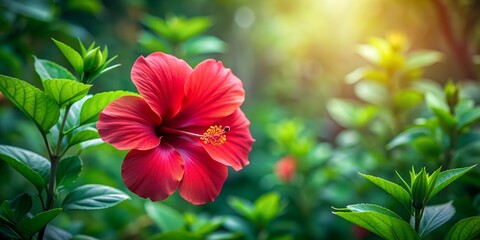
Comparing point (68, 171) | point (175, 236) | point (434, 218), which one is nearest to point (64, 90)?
point (68, 171)

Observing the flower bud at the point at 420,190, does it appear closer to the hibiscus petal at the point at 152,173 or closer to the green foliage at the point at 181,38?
the hibiscus petal at the point at 152,173

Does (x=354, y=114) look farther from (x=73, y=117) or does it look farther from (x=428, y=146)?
(x=73, y=117)

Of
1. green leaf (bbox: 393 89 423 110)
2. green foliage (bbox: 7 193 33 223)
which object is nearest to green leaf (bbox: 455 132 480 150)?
green leaf (bbox: 393 89 423 110)

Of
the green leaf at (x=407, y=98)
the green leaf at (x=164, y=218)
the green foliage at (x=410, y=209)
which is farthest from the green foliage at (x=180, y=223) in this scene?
the green leaf at (x=407, y=98)

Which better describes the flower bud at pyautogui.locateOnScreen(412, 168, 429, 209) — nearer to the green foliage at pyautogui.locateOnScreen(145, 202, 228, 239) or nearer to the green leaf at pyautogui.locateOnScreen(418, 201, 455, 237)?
the green leaf at pyautogui.locateOnScreen(418, 201, 455, 237)

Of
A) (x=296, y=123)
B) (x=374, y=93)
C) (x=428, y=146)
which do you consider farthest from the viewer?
(x=296, y=123)

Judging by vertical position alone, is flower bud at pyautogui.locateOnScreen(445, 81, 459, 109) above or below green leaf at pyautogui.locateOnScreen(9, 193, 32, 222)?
above
